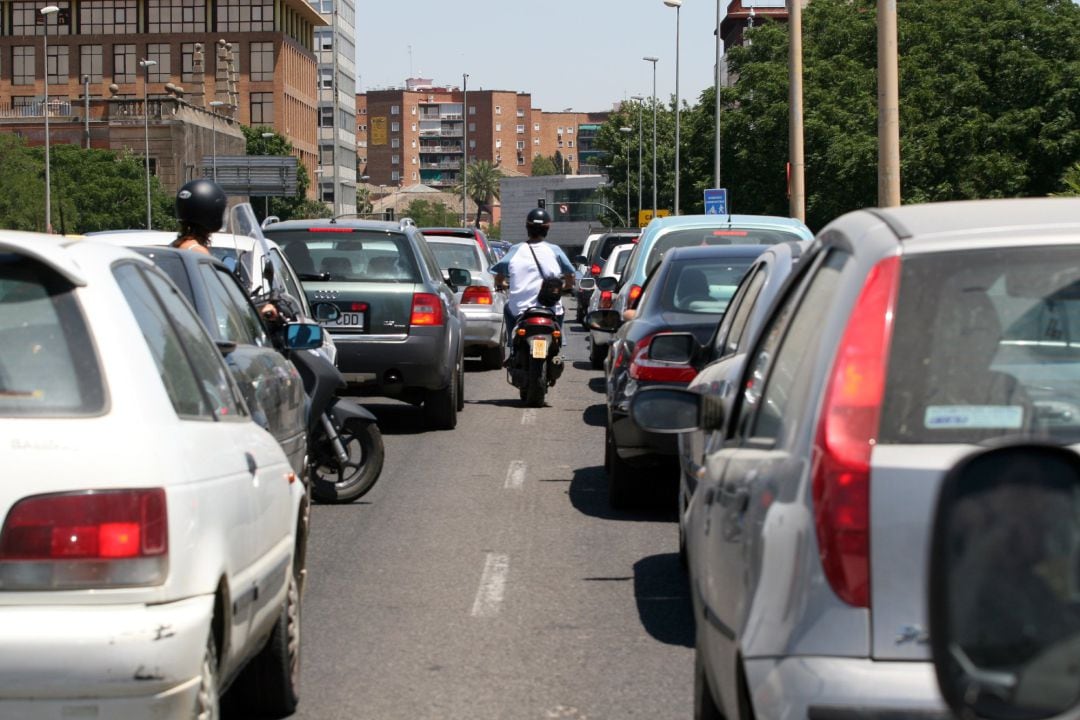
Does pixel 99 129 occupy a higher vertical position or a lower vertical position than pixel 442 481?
higher

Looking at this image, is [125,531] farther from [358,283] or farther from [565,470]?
[358,283]

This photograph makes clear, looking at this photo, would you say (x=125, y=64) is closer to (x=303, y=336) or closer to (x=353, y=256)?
(x=353, y=256)

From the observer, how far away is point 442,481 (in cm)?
1248

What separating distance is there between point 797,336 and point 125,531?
1.58m

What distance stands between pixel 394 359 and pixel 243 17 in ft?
401

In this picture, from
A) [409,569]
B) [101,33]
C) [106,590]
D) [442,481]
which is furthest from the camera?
[101,33]

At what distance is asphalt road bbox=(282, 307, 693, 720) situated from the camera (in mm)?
6426

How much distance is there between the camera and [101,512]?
13.6 ft

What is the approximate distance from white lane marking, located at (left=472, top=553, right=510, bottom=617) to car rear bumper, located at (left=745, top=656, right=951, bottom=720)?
4674 millimetres

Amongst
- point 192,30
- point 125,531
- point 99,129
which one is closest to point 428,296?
point 125,531

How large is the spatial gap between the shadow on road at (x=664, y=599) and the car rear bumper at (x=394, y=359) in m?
6.07

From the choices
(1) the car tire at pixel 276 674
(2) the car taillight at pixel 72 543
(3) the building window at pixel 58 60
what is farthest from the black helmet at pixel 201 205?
(3) the building window at pixel 58 60

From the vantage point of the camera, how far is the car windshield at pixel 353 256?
1516 centimetres

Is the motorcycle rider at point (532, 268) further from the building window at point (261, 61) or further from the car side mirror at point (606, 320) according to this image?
the building window at point (261, 61)
